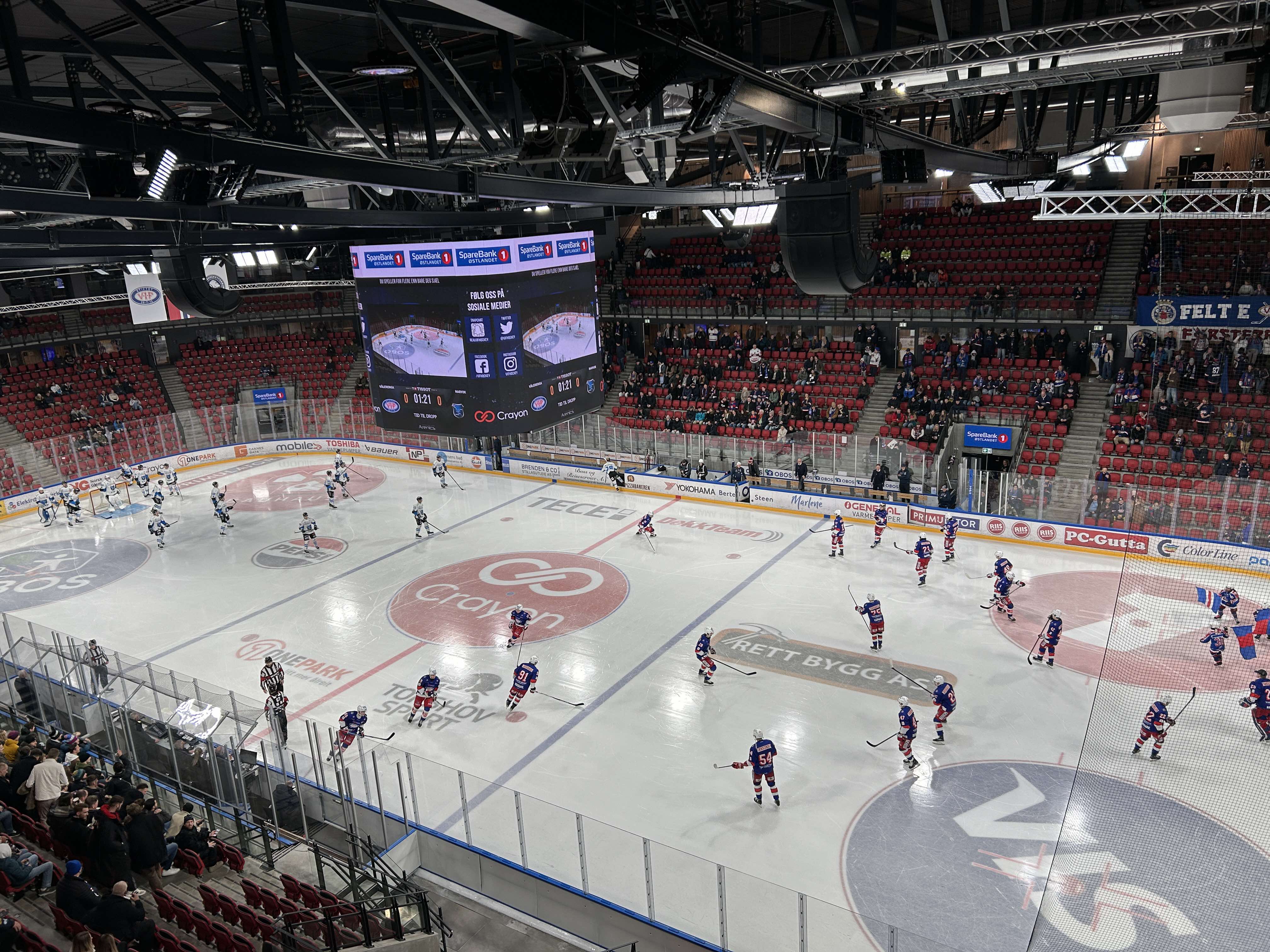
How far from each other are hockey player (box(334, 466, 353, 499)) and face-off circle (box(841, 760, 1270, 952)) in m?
20.5

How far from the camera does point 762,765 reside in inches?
442

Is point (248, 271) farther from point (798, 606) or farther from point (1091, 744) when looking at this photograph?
point (1091, 744)

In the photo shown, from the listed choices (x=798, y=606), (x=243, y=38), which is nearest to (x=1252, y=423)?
(x=798, y=606)

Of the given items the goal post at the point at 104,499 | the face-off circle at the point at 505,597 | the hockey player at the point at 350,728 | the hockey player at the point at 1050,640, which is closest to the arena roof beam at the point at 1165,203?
the hockey player at the point at 1050,640

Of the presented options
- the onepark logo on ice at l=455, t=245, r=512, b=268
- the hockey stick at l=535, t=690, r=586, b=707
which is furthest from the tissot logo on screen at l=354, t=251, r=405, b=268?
the hockey stick at l=535, t=690, r=586, b=707

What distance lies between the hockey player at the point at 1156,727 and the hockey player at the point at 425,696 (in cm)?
1046

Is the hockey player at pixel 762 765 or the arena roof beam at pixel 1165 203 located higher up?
the arena roof beam at pixel 1165 203

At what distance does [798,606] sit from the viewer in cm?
1759

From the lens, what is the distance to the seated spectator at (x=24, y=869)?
8.67 m

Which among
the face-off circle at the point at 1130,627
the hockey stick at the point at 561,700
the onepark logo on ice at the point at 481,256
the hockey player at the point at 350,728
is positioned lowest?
the hockey stick at the point at 561,700

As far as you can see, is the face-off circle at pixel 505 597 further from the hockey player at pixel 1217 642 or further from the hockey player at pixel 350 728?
the hockey player at pixel 1217 642

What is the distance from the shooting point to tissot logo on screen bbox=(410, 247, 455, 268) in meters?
15.6

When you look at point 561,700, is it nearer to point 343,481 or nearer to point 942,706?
point 942,706

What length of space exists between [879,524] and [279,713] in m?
13.7
